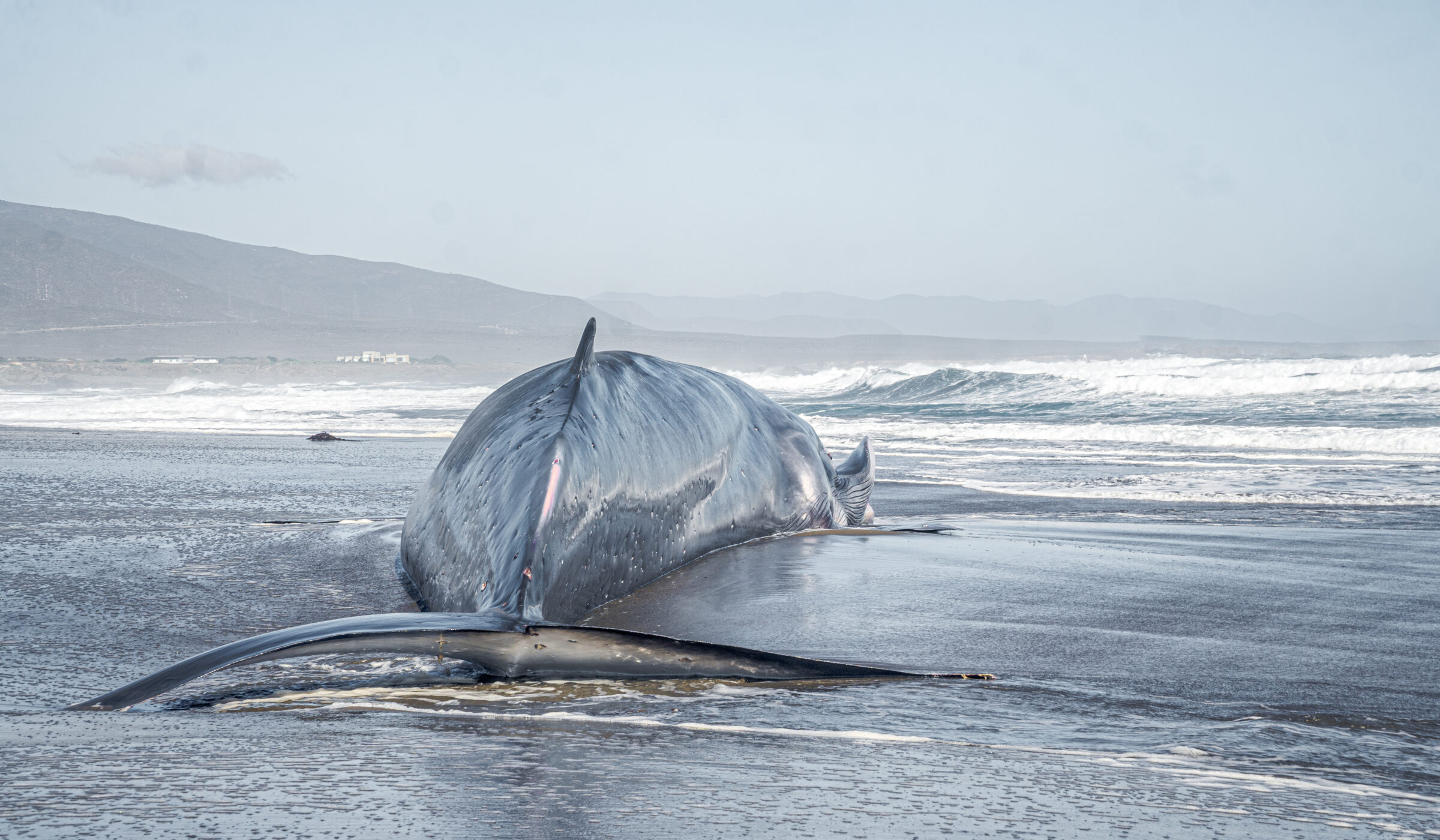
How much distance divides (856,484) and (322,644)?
4.00 meters

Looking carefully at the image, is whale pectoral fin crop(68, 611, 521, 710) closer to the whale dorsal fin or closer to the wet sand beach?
the wet sand beach

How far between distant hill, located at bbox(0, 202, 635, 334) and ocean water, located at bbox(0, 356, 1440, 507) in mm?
94570

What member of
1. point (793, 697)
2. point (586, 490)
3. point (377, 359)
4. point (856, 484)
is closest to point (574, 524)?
point (586, 490)

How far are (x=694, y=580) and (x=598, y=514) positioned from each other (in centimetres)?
69

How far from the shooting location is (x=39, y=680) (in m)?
2.45

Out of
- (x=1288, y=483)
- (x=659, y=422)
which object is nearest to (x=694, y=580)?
A: (x=659, y=422)

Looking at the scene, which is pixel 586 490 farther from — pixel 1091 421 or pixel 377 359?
pixel 377 359

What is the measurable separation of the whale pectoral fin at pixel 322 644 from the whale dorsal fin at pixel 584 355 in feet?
4.35

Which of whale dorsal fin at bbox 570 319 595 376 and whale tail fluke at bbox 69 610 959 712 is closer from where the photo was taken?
whale tail fluke at bbox 69 610 959 712

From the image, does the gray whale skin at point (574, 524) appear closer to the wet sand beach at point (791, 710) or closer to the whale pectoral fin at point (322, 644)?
the whale pectoral fin at point (322, 644)

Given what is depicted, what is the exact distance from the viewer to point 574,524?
290cm

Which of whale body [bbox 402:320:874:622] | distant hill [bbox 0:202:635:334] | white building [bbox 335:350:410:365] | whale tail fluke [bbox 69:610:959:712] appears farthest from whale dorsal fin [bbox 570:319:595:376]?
distant hill [bbox 0:202:635:334]

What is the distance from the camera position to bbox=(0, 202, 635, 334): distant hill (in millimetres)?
125438

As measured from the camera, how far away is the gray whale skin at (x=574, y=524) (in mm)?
2107
